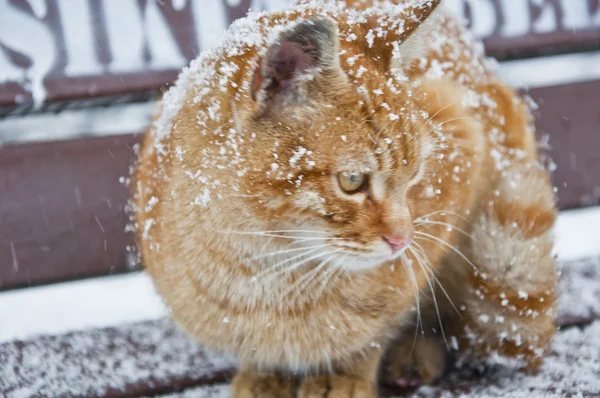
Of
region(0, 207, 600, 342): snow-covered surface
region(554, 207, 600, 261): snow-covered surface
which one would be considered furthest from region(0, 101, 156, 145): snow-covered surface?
region(554, 207, 600, 261): snow-covered surface

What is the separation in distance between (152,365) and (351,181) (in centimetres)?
55

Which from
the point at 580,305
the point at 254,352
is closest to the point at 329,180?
the point at 254,352

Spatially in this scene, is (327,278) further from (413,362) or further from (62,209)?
(62,209)

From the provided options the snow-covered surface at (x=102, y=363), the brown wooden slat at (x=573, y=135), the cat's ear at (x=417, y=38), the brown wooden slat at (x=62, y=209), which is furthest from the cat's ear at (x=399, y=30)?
the brown wooden slat at (x=573, y=135)

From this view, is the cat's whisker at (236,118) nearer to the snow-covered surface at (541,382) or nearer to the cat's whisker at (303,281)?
the cat's whisker at (303,281)

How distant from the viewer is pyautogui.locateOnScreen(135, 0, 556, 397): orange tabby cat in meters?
0.82

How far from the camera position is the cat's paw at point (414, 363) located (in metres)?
1.08

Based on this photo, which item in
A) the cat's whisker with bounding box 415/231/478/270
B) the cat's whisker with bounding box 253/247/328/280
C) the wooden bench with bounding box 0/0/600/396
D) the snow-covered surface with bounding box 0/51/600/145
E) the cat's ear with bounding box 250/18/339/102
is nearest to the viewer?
the cat's ear with bounding box 250/18/339/102

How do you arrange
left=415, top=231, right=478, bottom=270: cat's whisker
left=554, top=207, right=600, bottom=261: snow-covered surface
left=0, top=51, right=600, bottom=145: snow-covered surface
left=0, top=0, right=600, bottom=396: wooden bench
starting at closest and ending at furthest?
left=415, top=231, right=478, bottom=270: cat's whisker, left=0, top=0, right=600, bottom=396: wooden bench, left=0, top=51, right=600, bottom=145: snow-covered surface, left=554, top=207, right=600, bottom=261: snow-covered surface

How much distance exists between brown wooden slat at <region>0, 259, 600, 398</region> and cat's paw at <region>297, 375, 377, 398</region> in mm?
61

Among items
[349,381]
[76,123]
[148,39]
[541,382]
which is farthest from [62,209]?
[541,382]

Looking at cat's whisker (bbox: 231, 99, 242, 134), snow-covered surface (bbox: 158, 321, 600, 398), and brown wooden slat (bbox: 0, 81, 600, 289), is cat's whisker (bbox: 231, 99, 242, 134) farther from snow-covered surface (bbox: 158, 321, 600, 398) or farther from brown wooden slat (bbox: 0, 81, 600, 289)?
brown wooden slat (bbox: 0, 81, 600, 289)

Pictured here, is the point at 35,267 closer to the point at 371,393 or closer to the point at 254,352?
the point at 254,352

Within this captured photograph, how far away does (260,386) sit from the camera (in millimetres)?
1032
